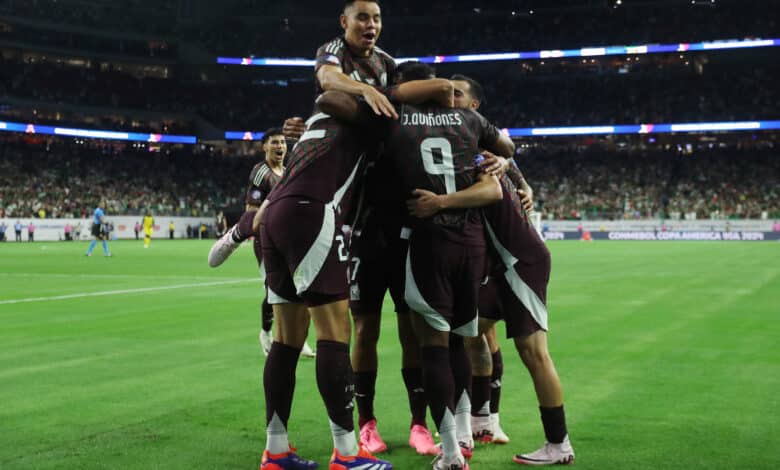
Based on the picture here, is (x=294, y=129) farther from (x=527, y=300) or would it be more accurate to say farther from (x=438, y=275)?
(x=527, y=300)

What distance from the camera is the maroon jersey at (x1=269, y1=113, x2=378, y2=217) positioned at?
4.68 meters

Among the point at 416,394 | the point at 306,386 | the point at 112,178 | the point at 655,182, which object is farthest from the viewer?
the point at 112,178

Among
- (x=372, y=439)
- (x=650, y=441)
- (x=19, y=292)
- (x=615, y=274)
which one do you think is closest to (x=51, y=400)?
(x=372, y=439)

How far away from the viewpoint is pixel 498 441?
5.55 meters

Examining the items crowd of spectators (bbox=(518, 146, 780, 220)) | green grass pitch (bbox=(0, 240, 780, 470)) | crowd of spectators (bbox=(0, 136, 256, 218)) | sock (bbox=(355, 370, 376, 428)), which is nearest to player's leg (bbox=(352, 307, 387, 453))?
sock (bbox=(355, 370, 376, 428))

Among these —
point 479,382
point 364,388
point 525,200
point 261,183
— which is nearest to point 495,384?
point 479,382

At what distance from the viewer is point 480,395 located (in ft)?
18.7

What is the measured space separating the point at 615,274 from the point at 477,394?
17.7m

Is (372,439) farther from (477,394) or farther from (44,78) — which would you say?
(44,78)

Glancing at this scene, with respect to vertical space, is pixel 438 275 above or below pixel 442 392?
above

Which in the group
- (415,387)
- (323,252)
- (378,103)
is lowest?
(415,387)

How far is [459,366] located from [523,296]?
0.61 metres

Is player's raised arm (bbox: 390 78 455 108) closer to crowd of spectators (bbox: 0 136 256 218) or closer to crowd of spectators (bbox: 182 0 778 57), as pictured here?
crowd of spectators (bbox: 0 136 256 218)

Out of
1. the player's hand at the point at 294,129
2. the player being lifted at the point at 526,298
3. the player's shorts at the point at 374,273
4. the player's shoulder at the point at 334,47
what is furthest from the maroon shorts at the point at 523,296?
the player's shoulder at the point at 334,47
